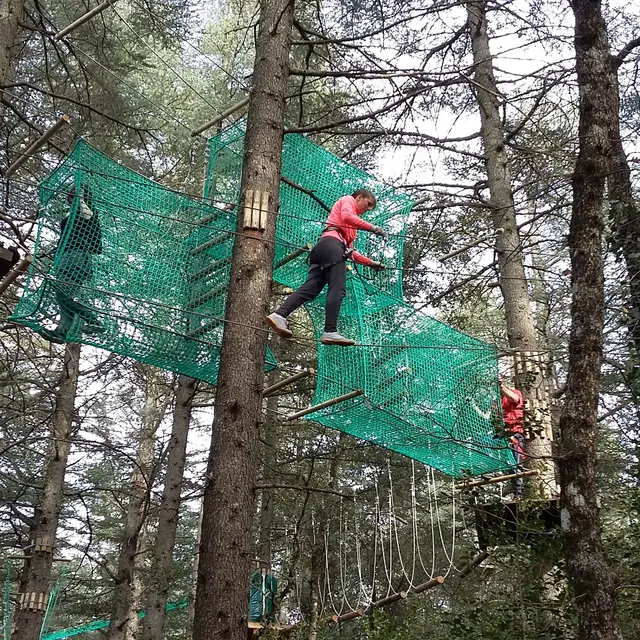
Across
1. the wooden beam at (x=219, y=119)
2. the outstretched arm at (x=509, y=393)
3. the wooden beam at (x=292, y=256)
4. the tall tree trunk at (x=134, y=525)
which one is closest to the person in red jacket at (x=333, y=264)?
the wooden beam at (x=292, y=256)

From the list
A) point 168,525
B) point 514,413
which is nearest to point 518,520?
point 514,413

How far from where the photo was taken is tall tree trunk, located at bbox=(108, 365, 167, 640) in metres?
6.61

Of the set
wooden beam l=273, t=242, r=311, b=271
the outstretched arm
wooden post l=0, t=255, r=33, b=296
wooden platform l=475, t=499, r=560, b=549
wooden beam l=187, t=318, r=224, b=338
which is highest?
wooden beam l=273, t=242, r=311, b=271

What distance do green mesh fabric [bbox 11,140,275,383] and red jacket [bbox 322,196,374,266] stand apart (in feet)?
1.80

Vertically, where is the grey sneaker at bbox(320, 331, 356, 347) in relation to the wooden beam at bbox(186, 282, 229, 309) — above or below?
below

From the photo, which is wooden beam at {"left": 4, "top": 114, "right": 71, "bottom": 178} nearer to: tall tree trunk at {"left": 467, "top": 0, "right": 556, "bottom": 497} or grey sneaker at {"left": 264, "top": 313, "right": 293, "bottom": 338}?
grey sneaker at {"left": 264, "top": 313, "right": 293, "bottom": 338}

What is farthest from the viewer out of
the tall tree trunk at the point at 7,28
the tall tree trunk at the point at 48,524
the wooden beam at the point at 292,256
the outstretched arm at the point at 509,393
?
the tall tree trunk at the point at 48,524

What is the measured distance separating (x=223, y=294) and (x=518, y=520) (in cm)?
202

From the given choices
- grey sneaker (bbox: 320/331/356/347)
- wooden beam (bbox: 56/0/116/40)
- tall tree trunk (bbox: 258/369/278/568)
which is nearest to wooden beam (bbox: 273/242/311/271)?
grey sneaker (bbox: 320/331/356/347)

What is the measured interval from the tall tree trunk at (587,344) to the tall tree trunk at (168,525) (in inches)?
133

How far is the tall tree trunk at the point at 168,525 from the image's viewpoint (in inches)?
228

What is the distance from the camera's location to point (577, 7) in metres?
3.79

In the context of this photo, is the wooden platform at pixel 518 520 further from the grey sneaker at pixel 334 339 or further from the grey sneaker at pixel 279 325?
the grey sneaker at pixel 279 325

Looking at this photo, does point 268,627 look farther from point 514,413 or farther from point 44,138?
point 44,138
